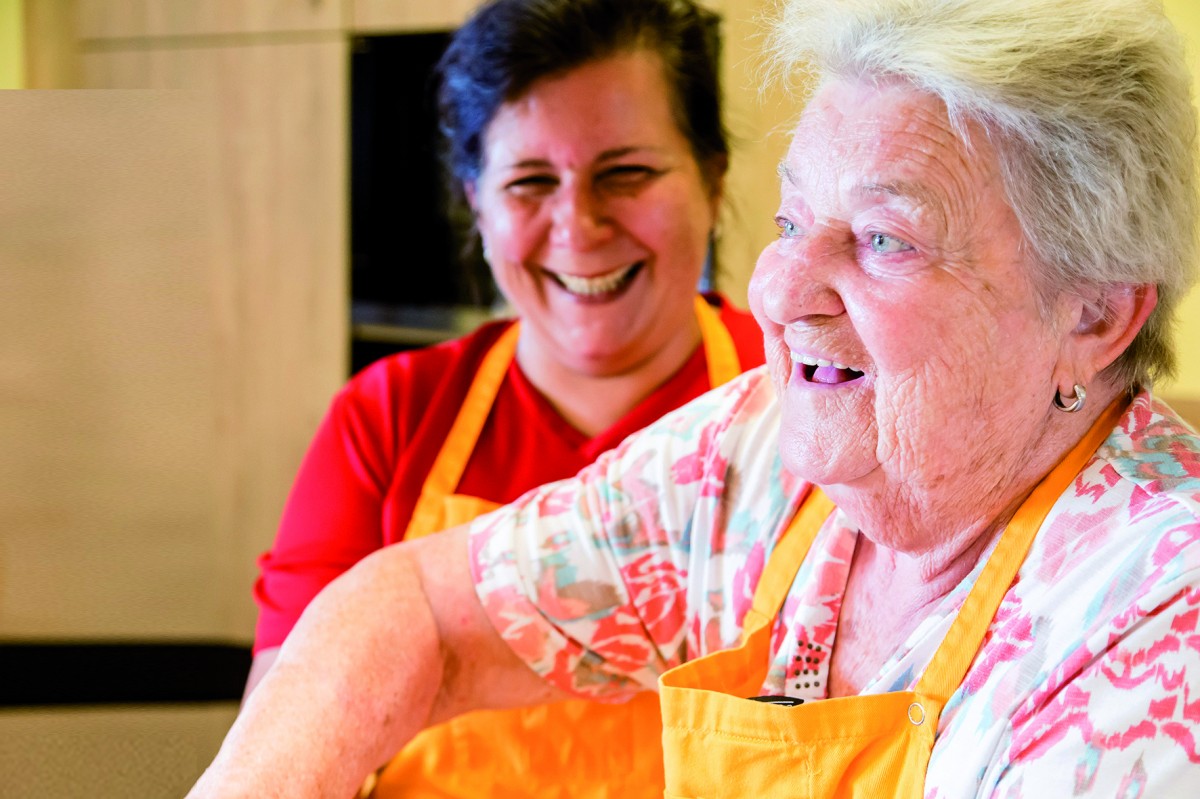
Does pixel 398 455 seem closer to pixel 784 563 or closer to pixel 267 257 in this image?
pixel 784 563

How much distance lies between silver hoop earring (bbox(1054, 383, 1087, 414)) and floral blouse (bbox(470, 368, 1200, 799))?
1.4 inches

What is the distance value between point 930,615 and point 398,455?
88 cm

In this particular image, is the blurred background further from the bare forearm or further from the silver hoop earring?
the silver hoop earring

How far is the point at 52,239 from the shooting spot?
2.43 ft

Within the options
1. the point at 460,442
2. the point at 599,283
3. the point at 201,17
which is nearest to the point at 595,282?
the point at 599,283

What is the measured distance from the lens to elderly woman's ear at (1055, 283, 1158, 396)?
0.91 metres

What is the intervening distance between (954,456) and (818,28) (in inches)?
14.4

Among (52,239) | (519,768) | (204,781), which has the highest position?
(52,239)

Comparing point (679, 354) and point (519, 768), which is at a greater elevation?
point (679, 354)

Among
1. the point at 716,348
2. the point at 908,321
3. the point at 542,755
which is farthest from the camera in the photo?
the point at 716,348

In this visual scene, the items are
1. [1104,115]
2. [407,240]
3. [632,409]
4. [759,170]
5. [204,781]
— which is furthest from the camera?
[407,240]

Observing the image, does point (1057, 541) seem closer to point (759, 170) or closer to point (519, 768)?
point (519, 768)

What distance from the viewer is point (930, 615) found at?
968 millimetres

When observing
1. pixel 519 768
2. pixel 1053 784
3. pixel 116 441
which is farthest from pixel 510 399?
pixel 1053 784
